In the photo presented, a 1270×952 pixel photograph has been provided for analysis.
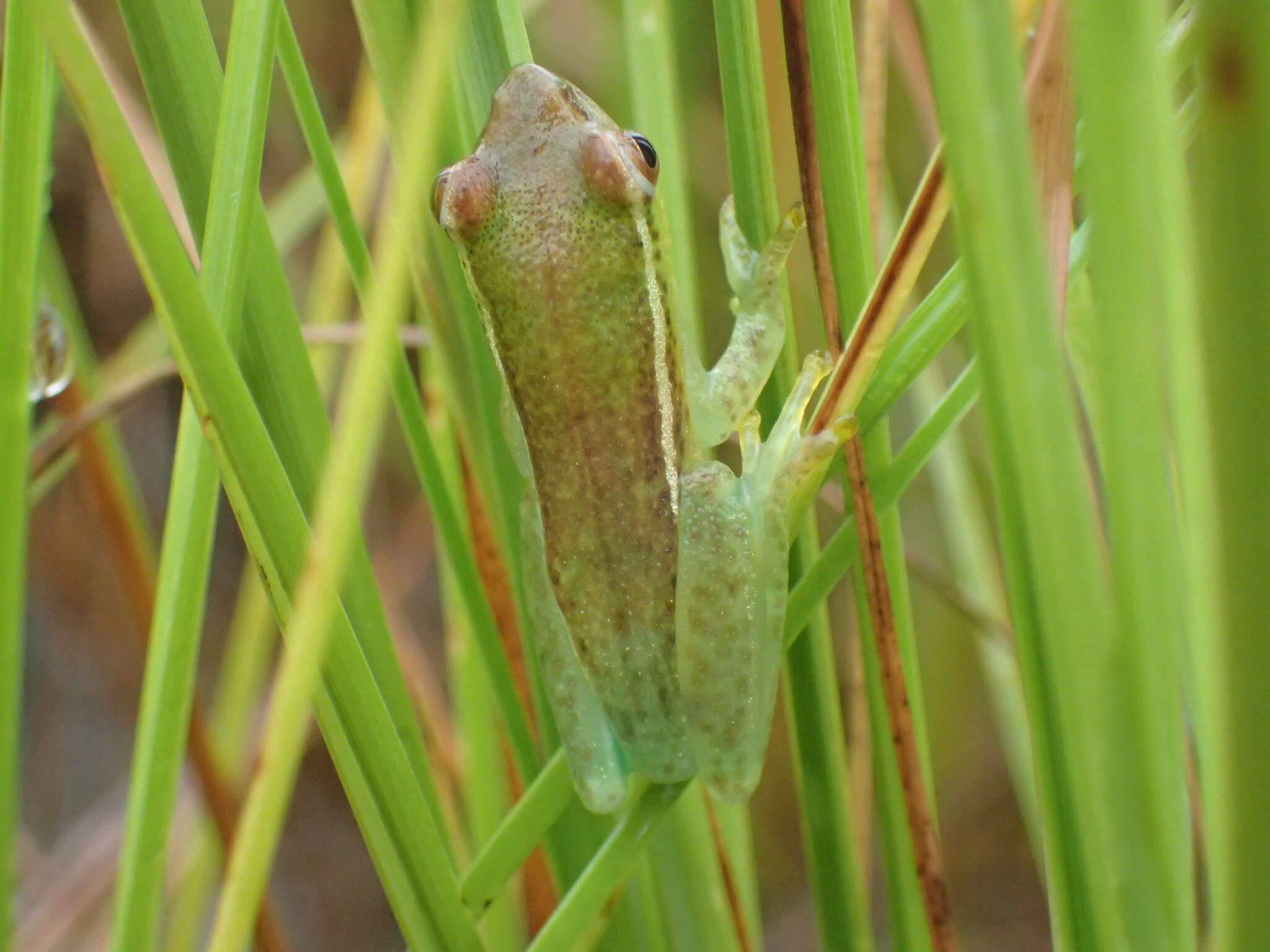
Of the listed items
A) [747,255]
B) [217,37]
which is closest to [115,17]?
[217,37]

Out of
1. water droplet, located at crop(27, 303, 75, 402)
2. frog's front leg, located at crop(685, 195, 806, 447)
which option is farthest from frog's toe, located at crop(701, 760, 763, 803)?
water droplet, located at crop(27, 303, 75, 402)

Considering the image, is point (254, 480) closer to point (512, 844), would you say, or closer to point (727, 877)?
point (512, 844)

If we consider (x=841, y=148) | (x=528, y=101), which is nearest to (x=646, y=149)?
(x=528, y=101)

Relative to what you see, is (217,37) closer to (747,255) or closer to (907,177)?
(907,177)

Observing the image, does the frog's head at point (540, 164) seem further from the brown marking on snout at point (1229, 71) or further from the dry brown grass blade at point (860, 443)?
the brown marking on snout at point (1229, 71)

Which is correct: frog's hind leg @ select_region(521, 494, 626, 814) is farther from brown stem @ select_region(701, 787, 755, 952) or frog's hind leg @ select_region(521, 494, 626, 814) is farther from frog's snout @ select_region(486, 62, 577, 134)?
frog's snout @ select_region(486, 62, 577, 134)
